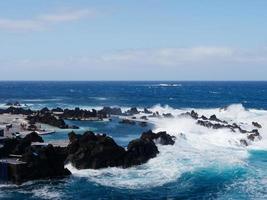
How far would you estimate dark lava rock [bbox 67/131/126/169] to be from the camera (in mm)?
48062

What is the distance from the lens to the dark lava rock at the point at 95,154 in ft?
158

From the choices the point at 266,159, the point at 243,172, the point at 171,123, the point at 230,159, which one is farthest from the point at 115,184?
the point at 171,123

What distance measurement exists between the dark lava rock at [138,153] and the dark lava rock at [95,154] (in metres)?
0.61

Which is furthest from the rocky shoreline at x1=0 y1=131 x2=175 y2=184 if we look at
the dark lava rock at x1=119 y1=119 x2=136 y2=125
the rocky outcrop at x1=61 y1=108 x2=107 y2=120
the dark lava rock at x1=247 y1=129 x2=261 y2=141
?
the rocky outcrop at x1=61 y1=108 x2=107 y2=120

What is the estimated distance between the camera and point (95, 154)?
48438 millimetres

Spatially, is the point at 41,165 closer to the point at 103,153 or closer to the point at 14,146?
the point at 14,146

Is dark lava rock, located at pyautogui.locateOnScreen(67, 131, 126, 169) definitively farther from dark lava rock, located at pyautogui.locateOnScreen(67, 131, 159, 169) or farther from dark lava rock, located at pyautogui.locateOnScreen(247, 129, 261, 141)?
dark lava rock, located at pyautogui.locateOnScreen(247, 129, 261, 141)

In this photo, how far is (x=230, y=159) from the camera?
2120 inches

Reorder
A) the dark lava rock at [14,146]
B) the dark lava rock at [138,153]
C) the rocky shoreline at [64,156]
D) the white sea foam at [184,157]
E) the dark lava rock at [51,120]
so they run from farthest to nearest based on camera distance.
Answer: the dark lava rock at [51,120]
the dark lava rock at [138,153]
the dark lava rock at [14,146]
the white sea foam at [184,157]
the rocky shoreline at [64,156]

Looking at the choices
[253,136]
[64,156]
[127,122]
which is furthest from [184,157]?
[127,122]

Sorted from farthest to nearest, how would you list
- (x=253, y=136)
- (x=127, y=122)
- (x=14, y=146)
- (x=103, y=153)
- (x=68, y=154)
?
(x=127, y=122) < (x=253, y=136) < (x=68, y=154) < (x=14, y=146) < (x=103, y=153)

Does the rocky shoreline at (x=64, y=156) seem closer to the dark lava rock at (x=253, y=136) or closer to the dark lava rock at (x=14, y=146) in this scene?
the dark lava rock at (x=14, y=146)

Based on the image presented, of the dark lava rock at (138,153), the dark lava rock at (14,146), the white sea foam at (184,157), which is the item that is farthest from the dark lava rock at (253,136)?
the dark lava rock at (14,146)

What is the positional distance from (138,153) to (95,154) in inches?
180
